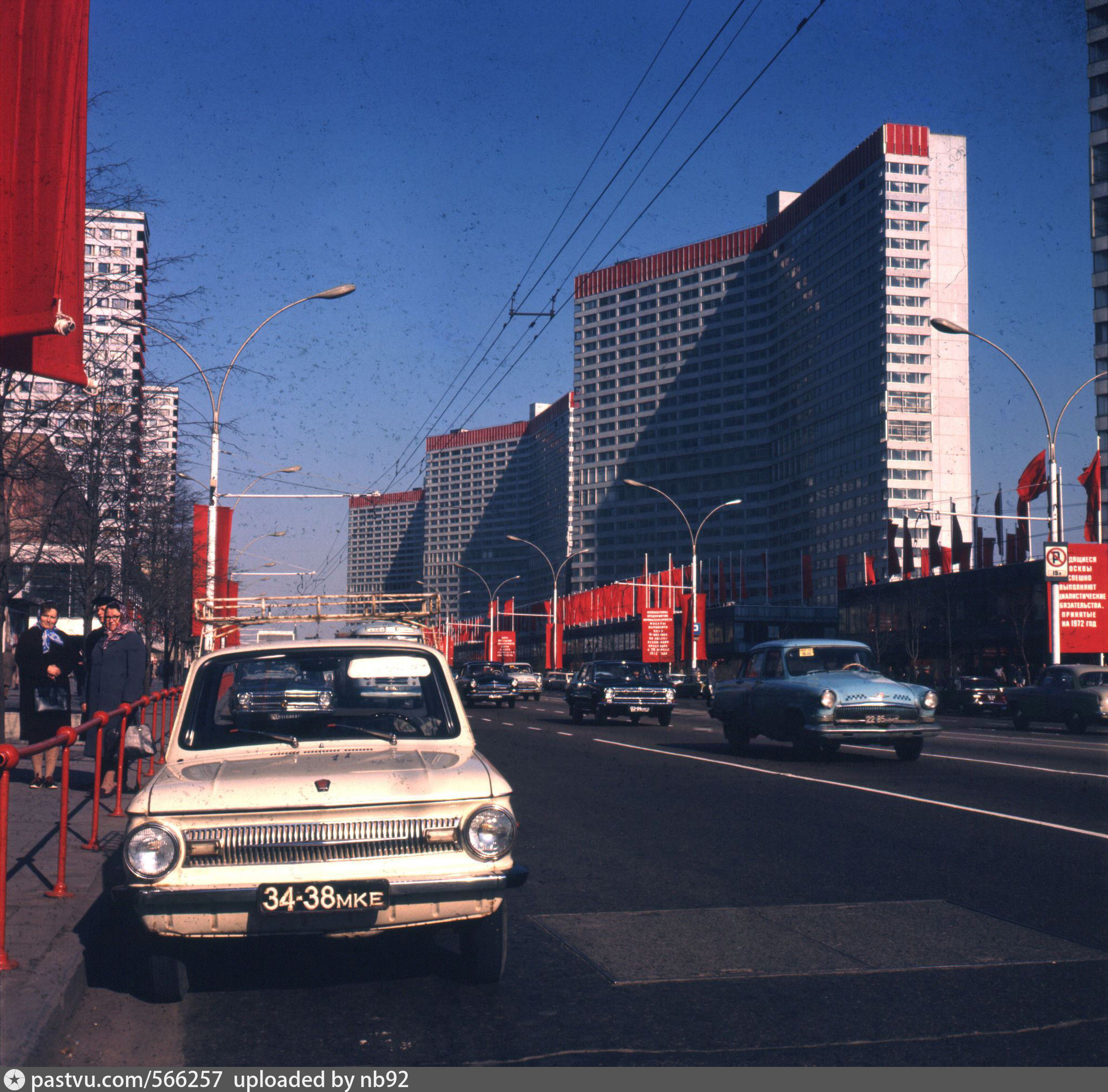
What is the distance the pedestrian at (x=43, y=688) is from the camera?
1261cm

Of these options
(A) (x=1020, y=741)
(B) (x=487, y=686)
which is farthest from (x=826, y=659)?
(B) (x=487, y=686)

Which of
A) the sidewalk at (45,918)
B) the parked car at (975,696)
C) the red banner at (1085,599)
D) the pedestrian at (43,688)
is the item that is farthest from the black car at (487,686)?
the sidewalk at (45,918)

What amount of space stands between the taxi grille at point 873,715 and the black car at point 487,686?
1065 inches

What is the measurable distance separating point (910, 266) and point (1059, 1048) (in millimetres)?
141433

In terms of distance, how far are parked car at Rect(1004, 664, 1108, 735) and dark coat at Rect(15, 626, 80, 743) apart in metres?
25.0

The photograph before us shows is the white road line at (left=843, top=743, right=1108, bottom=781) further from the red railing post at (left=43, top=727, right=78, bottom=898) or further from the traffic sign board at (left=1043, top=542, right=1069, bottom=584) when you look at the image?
the traffic sign board at (left=1043, top=542, right=1069, bottom=584)

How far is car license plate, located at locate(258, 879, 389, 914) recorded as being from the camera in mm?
4871

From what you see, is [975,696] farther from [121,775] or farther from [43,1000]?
[43,1000]

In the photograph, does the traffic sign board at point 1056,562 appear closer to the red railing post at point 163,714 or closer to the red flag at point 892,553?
the red railing post at point 163,714

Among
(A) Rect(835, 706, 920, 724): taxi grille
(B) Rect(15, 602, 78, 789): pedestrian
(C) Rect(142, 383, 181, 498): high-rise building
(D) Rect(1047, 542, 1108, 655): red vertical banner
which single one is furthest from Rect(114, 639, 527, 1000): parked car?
(D) Rect(1047, 542, 1108, 655): red vertical banner

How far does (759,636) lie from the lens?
392 feet

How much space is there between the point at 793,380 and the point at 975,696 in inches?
4705
